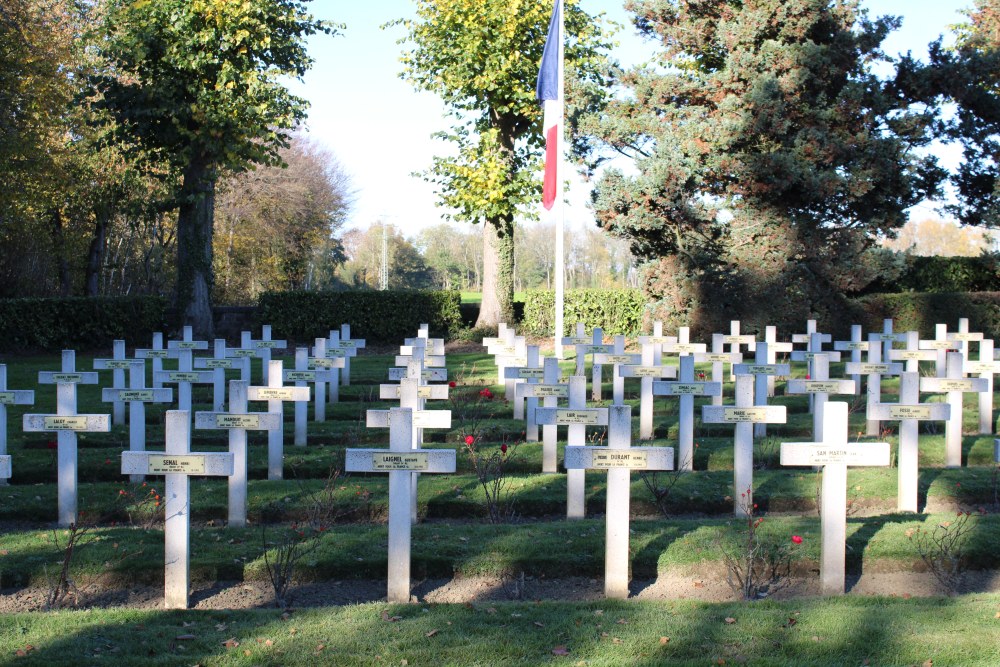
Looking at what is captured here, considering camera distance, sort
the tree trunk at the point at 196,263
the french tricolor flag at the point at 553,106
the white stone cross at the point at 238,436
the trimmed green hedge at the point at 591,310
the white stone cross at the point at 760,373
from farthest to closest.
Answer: the trimmed green hedge at the point at 591,310, the tree trunk at the point at 196,263, the french tricolor flag at the point at 553,106, the white stone cross at the point at 760,373, the white stone cross at the point at 238,436

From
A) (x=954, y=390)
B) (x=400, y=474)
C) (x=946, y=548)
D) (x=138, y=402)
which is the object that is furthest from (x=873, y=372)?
(x=138, y=402)

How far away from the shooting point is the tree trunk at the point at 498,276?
86.6 ft

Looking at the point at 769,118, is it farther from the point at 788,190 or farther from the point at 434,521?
the point at 434,521

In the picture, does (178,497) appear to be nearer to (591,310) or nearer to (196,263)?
(196,263)

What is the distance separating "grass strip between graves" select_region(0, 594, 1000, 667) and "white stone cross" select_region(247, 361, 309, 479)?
11.4 ft

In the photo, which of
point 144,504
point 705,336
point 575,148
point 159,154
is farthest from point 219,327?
point 144,504

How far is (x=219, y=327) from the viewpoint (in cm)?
2631

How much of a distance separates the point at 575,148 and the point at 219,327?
32.6 feet

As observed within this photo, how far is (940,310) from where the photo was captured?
2373 cm

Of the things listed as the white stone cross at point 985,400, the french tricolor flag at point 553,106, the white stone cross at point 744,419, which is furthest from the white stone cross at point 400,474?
the french tricolor flag at point 553,106

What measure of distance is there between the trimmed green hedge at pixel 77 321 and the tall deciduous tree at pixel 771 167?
10.8 meters

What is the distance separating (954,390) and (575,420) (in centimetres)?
389

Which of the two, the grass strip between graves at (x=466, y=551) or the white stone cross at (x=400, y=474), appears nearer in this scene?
the white stone cross at (x=400, y=474)

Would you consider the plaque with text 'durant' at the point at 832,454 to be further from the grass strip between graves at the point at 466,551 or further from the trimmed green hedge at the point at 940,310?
the trimmed green hedge at the point at 940,310
